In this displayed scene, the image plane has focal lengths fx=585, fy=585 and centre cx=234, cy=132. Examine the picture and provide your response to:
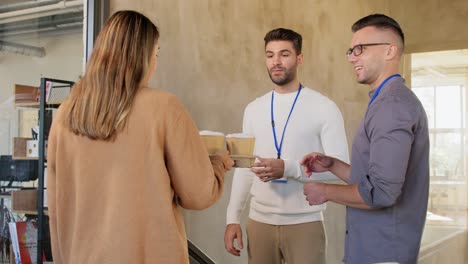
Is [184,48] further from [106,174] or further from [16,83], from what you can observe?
[106,174]

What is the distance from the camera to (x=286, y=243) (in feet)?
9.61

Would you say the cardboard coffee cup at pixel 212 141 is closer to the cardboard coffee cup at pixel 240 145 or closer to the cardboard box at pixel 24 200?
the cardboard coffee cup at pixel 240 145

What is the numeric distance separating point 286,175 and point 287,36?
881 millimetres

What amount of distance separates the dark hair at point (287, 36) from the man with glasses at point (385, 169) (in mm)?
1048

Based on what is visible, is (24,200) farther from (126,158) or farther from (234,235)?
(126,158)

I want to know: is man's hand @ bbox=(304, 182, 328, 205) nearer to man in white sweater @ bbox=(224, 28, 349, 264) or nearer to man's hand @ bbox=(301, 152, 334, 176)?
man's hand @ bbox=(301, 152, 334, 176)

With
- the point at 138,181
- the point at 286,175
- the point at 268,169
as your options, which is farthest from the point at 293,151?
the point at 138,181

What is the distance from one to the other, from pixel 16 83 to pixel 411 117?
2485 mm

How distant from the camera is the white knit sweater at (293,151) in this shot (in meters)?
3.00

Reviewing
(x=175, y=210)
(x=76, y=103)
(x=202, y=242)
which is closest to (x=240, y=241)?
(x=202, y=242)

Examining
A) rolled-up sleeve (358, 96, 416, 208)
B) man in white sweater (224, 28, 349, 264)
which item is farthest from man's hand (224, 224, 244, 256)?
rolled-up sleeve (358, 96, 416, 208)

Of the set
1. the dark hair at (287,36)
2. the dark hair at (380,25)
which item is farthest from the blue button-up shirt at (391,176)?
the dark hair at (287,36)

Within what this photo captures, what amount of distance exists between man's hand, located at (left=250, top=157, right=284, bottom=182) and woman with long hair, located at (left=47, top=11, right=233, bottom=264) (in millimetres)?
938

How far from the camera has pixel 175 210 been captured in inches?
73.5
